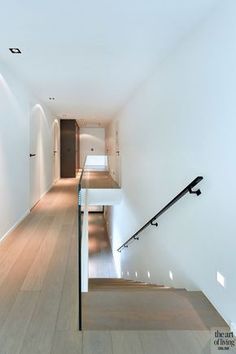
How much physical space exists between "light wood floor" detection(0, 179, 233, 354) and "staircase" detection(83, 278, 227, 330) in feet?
0.37

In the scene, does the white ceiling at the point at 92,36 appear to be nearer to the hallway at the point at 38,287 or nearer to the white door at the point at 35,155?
the white door at the point at 35,155

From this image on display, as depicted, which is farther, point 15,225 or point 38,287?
point 15,225

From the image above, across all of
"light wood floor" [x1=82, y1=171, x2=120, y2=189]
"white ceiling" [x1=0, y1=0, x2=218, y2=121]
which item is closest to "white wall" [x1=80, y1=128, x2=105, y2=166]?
"light wood floor" [x1=82, y1=171, x2=120, y2=189]

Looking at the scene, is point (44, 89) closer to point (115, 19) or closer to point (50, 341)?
point (115, 19)

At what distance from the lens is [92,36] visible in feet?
10.1

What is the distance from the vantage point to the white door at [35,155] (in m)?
6.19

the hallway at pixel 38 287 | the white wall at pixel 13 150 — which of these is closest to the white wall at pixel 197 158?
the hallway at pixel 38 287

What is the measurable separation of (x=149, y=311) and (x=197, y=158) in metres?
1.44

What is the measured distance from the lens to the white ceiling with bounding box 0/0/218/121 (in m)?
2.45

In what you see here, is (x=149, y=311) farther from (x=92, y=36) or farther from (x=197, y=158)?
(x=92, y=36)

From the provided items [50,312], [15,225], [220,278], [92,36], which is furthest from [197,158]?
[15,225]

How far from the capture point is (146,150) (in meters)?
4.91

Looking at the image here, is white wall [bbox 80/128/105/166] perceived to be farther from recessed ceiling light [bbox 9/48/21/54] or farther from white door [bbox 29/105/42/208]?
recessed ceiling light [bbox 9/48/21/54]

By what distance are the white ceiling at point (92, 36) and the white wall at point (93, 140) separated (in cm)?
1000
